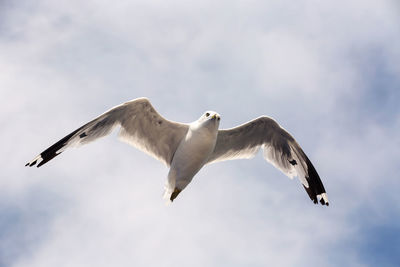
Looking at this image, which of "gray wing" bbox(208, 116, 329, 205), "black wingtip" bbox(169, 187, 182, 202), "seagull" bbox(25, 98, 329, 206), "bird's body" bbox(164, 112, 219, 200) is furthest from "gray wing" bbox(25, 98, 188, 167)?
"gray wing" bbox(208, 116, 329, 205)

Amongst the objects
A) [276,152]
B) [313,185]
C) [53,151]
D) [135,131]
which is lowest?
[313,185]

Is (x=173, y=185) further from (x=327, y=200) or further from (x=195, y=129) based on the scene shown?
(x=327, y=200)

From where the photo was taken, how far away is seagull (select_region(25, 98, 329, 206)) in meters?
9.31

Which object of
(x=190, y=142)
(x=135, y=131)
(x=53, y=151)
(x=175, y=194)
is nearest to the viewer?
(x=53, y=151)

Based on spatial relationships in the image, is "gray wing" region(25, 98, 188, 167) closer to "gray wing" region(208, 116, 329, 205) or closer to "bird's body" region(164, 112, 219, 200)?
"bird's body" region(164, 112, 219, 200)

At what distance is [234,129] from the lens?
10.1 m

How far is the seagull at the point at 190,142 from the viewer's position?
367 inches

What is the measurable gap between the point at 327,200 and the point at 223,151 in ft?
7.92

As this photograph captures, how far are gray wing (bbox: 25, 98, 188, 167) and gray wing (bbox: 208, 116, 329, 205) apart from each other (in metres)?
1.08

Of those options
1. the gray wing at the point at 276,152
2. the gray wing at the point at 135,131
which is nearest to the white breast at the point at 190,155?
the gray wing at the point at 135,131

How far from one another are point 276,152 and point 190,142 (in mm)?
2171

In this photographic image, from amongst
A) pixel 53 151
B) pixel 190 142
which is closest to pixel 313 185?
pixel 190 142

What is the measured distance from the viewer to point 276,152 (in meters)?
10.6

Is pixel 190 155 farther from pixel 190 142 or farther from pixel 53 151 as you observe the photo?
pixel 53 151
